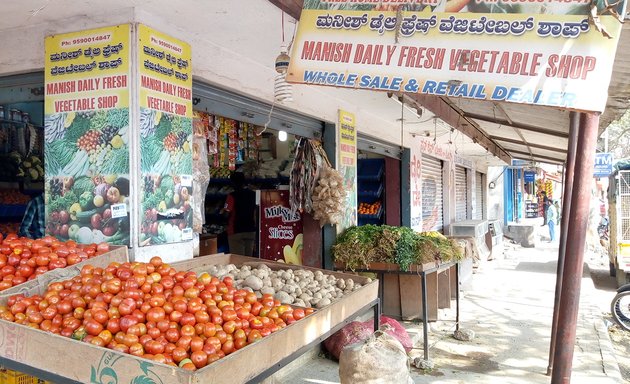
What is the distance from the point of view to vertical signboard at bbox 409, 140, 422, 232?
977cm

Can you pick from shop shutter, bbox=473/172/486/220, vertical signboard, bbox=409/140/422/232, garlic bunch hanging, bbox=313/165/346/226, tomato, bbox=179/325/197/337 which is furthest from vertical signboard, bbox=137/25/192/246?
shop shutter, bbox=473/172/486/220

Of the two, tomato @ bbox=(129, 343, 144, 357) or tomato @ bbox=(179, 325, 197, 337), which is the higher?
tomato @ bbox=(179, 325, 197, 337)

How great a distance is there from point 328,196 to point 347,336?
5.91 feet

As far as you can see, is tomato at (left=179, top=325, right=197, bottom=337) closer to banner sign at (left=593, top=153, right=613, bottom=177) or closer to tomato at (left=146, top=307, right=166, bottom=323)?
tomato at (left=146, top=307, right=166, bottom=323)

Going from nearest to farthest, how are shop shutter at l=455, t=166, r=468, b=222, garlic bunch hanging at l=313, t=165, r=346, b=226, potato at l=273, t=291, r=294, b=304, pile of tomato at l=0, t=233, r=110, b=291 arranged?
1. pile of tomato at l=0, t=233, r=110, b=291
2. potato at l=273, t=291, r=294, b=304
3. garlic bunch hanging at l=313, t=165, r=346, b=226
4. shop shutter at l=455, t=166, r=468, b=222

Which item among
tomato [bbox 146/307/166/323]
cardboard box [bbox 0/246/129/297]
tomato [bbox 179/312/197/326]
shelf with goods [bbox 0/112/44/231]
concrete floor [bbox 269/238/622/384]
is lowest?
concrete floor [bbox 269/238/622/384]

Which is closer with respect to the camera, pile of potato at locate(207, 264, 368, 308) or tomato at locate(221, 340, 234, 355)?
tomato at locate(221, 340, 234, 355)

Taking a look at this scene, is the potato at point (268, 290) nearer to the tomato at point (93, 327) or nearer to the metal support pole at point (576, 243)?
the tomato at point (93, 327)

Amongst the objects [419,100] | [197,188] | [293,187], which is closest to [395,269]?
[293,187]

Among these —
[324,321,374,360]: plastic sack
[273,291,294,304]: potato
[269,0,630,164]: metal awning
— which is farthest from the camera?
[324,321,374,360]: plastic sack

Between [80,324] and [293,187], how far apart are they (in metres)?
3.95

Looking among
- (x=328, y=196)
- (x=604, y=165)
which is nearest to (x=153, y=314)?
(x=328, y=196)

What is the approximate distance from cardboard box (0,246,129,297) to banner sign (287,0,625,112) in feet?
5.66

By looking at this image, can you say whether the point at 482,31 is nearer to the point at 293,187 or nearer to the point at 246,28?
the point at 246,28
